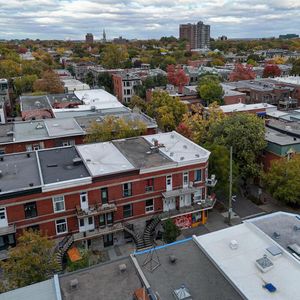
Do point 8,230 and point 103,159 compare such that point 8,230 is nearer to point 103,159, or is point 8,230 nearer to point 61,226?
point 61,226

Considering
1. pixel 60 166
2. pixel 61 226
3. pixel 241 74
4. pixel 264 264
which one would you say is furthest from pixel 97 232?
pixel 241 74

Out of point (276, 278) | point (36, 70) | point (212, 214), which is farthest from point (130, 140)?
point (36, 70)

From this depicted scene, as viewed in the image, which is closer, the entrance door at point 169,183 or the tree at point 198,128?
the entrance door at point 169,183

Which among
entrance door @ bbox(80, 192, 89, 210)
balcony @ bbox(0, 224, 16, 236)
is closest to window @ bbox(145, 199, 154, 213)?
entrance door @ bbox(80, 192, 89, 210)

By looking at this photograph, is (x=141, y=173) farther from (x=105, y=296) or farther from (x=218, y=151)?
(x=105, y=296)

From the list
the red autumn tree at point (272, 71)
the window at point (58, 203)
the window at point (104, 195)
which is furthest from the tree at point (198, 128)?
the red autumn tree at point (272, 71)

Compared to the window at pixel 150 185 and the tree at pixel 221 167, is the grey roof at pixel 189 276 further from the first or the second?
the tree at pixel 221 167
